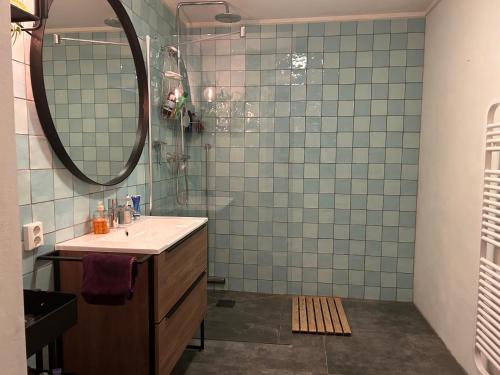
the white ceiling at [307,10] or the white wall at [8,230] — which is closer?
the white wall at [8,230]

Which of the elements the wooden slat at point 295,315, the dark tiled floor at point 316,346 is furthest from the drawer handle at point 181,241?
the wooden slat at point 295,315

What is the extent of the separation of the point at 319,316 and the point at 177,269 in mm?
1474

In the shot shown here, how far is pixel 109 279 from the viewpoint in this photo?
57.2 inches

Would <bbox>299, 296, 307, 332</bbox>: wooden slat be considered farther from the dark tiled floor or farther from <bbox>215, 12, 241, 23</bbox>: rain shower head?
<bbox>215, 12, 241, 23</bbox>: rain shower head

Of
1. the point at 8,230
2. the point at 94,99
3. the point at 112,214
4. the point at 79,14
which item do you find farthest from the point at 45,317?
the point at 79,14

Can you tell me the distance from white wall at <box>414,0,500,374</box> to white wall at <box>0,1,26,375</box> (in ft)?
6.63

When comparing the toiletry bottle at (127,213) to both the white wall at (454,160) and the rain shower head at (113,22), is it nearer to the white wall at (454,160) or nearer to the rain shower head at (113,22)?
the rain shower head at (113,22)

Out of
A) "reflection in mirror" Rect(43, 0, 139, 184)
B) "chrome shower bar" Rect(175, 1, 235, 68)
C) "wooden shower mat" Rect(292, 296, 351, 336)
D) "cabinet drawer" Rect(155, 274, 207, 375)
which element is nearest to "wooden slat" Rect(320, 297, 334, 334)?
"wooden shower mat" Rect(292, 296, 351, 336)

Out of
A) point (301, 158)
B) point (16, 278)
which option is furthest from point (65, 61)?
point (301, 158)

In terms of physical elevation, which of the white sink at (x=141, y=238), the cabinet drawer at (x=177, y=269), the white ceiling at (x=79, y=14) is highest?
the white ceiling at (x=79, y=14)

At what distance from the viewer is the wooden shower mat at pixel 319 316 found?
2.66 metres

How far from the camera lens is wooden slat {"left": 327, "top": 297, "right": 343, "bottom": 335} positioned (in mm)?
2646

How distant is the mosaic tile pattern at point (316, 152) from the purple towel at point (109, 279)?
69.0 inches

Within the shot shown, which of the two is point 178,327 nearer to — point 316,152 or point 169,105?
point 169,105
